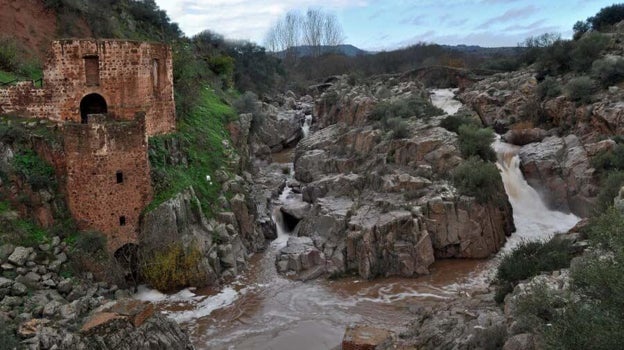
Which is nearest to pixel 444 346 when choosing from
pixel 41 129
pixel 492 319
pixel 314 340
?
pixel 492 319

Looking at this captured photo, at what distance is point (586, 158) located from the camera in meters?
21.2

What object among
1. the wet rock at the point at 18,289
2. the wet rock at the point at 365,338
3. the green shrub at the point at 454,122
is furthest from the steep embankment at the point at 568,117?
the wet rock at the point at 18,289

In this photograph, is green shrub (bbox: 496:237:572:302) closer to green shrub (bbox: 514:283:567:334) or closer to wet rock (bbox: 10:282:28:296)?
green shrub (bbox: 514:283:567:334)

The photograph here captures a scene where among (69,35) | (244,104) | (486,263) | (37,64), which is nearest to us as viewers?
(486,263)

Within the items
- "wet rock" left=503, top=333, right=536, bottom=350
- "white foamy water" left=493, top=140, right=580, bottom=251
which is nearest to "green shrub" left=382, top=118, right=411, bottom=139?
"white foamy water" left=493, top=140, right=580, bottom=251

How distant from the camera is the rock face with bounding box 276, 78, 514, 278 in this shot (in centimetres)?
1792

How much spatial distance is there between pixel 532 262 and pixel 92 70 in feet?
47.6

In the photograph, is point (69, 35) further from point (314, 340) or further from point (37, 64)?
point (314, 340)

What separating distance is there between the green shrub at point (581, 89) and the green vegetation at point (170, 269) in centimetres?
2021

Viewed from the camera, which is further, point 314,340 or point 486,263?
point 486,263

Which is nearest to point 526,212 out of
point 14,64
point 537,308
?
point 537,308

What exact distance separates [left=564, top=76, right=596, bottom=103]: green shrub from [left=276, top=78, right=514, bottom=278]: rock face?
7.15 metres

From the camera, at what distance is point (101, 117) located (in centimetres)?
1539

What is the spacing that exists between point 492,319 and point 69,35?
27.4 metres
